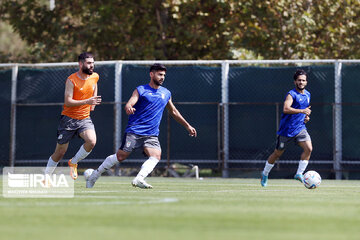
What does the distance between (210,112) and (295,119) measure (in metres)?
5.17

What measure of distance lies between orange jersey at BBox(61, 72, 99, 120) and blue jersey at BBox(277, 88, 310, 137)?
3715 mm

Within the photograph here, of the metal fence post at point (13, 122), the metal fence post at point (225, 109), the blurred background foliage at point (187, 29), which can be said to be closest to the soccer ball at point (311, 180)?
the metal fence post at point (225, 109)

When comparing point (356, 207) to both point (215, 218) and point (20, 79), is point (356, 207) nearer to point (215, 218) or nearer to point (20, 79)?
point (215, 218)

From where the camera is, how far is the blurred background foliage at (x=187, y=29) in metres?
23.2

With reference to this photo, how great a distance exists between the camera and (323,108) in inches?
752

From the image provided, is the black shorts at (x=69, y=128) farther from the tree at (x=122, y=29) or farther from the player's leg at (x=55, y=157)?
the tree at (x=122, y=29)

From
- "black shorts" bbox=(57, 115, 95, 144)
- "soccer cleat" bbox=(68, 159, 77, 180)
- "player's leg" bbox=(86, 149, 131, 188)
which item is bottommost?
"soccer cleat" bbox=(68, 159, 77, 180)

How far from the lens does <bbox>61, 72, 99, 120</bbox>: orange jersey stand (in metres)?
12.9

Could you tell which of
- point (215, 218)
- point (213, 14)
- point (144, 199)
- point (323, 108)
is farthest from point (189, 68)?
point (215, 218)

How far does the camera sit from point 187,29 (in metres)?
23.6

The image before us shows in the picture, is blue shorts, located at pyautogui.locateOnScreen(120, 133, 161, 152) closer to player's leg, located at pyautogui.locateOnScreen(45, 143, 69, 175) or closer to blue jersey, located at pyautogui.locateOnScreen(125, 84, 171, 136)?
blue jersey, located at pyautogui.locateOnScreen(125, 84, 171, 136)

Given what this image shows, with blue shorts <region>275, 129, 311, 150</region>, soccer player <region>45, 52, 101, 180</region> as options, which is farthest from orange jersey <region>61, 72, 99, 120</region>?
blue shorts <region>275, 129, 311, 150</region>

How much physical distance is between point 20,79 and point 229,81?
17.6 ft

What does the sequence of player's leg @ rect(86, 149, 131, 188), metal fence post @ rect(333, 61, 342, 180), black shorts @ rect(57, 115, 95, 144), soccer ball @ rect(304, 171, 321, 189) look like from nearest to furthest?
1. player's leg @ rect(86, 149, 131, 188)
2. soccer ball @ rect(304, 171, 321, 189)
3. black shorts @ rect(57, 115, 95, 144)
4. metal fence post @ rect(333, 61, 342, 180)
